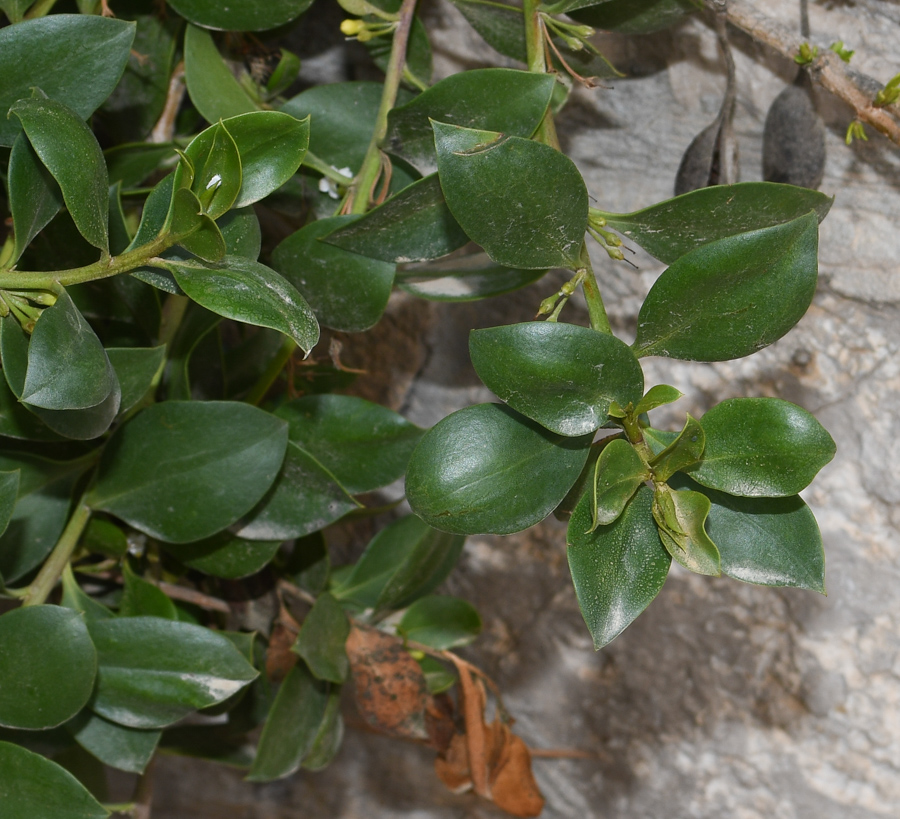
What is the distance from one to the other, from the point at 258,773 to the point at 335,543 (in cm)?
42

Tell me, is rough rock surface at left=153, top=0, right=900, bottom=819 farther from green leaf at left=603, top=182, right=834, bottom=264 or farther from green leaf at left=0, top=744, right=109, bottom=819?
green leaf at left=0, top=744, right=109, bottom=819

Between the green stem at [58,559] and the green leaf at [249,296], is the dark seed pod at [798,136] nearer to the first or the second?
the green leaf at [249,296]

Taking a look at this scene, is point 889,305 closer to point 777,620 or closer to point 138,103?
point 777,620

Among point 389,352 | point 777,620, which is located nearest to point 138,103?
point 389,352

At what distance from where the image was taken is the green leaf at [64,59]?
1.79ft

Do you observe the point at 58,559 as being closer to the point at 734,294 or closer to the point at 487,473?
the point at 487,473

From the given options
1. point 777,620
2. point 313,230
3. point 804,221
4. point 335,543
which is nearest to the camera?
point 804,221

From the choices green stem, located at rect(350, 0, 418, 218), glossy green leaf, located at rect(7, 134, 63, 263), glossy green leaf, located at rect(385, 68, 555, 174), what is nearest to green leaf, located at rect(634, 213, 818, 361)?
glossy green leaf, located at rect(385, 68, 555, 174)

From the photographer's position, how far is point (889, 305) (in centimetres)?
77

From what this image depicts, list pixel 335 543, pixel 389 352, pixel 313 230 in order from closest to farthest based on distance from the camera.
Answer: pixel 313 230
pixel 389 352
pixel 335 543

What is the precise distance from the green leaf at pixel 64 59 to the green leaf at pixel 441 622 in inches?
21.8

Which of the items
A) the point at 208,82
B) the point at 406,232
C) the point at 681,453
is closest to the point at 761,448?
the point at 681,453

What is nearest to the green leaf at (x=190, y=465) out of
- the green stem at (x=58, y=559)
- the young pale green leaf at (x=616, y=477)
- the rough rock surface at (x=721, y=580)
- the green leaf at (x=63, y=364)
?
the green stem at (x=58, y=559)

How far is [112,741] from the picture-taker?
0.68 m
